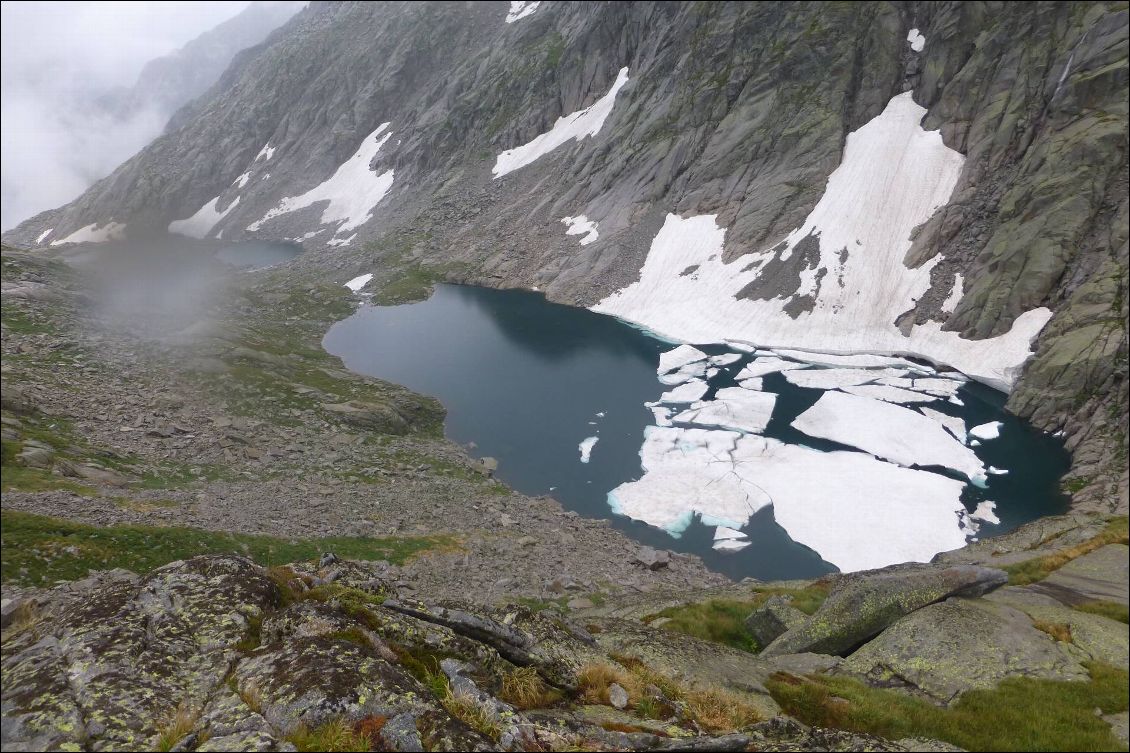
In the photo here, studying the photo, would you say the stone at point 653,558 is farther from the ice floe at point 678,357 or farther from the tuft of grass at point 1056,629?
the ice floe at point 678,357

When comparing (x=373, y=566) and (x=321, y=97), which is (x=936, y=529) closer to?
(x=373, y=566)

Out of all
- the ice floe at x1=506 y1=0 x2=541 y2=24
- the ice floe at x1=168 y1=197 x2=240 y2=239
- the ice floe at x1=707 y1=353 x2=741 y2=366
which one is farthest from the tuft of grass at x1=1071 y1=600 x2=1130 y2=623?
the ice floe at x1=168 y1=197 x2=240 y2=239

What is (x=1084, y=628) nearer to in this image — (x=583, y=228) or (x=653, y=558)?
(x=653, y=558)

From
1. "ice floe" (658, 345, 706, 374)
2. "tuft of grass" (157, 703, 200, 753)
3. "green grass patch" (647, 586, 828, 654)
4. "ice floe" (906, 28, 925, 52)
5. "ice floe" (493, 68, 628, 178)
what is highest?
"ice floe" (906, 28, 925, 52)

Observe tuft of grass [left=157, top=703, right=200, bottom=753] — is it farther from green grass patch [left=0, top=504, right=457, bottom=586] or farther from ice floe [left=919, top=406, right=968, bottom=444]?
ice floe [left=919, top=406, right=968, bottom=444]

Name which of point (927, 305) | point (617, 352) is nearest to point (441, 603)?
point (617, 352)

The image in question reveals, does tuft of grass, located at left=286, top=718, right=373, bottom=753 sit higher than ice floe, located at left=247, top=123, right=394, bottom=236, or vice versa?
ice floe, located at left=247, top=123, right=394, bottom=236

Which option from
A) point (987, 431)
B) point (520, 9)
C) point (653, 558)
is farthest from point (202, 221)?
point (987, 431)
